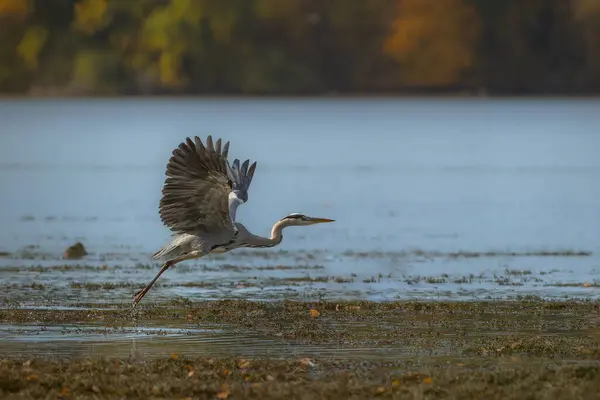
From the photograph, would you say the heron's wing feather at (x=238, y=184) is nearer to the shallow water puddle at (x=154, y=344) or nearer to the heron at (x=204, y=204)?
the heron at (x=204, y=204)

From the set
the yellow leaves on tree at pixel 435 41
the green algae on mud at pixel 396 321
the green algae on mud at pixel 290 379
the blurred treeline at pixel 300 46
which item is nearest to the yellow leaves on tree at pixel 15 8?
the blurred treeline at pixel 300 46

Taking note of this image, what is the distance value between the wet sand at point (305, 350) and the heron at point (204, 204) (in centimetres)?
63

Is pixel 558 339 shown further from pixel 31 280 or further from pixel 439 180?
pixel 439 180

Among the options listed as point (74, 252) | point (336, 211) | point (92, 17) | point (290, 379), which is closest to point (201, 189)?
point (290, 379)

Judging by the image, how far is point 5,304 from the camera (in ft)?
48.7

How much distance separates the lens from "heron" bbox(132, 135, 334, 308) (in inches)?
537

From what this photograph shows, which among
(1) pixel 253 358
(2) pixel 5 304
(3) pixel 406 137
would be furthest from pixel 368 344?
(3) pixel 406 137

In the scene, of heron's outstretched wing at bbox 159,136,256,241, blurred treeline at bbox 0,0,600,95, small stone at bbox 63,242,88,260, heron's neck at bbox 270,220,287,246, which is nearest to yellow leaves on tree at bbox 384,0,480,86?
blurred treeline at bbox 0,0,600,95

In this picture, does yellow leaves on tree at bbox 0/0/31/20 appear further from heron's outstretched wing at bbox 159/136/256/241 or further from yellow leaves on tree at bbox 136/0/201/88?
heron's outstretched wing at bbox 159/136/256/241

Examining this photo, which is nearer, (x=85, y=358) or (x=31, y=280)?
(x=85, y=358)

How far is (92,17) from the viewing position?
4171 inches

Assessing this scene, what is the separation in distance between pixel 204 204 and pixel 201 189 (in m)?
0.24

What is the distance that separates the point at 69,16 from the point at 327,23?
18.7m

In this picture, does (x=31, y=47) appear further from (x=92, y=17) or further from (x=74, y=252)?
(x=74, y=252)
